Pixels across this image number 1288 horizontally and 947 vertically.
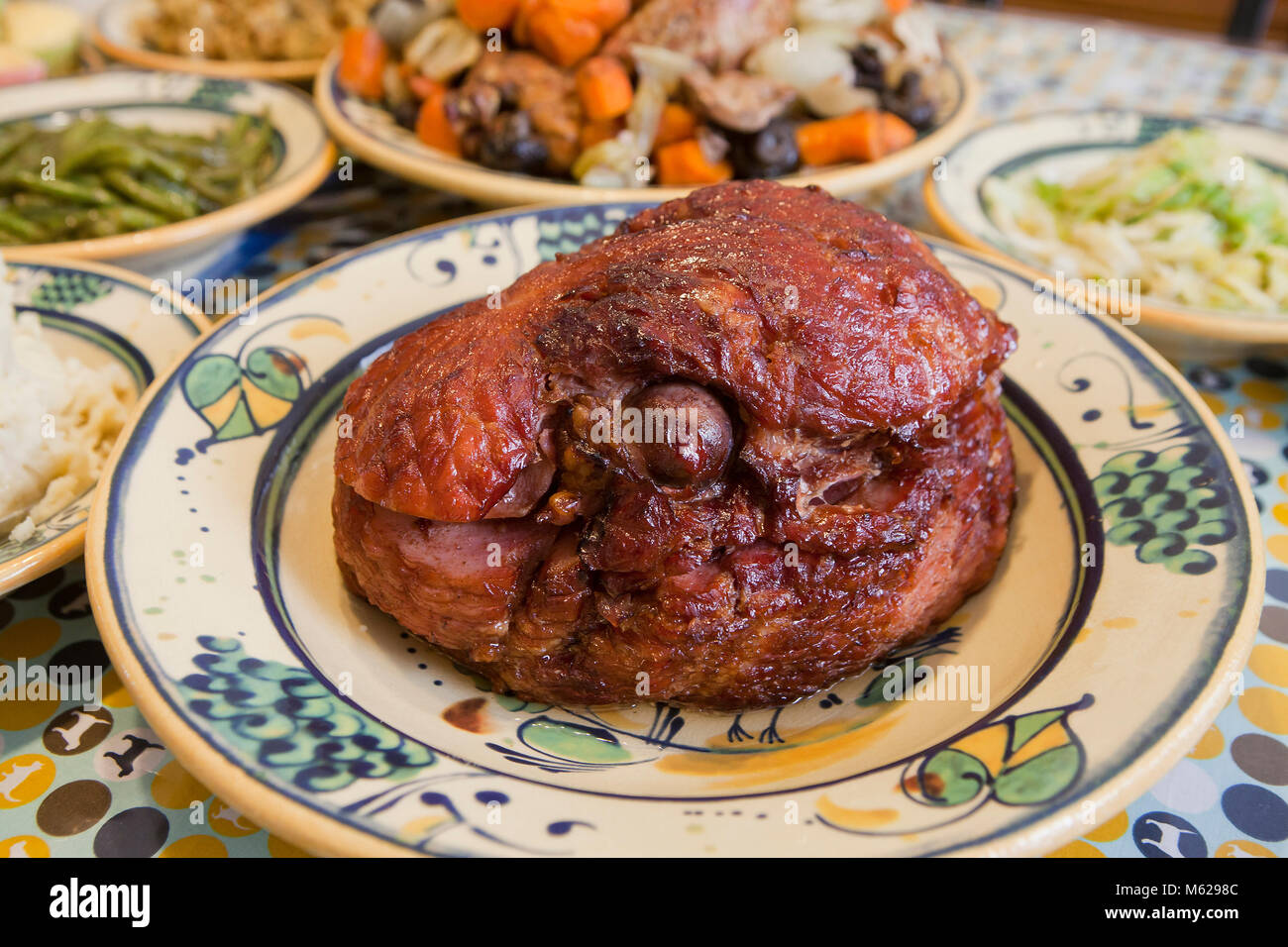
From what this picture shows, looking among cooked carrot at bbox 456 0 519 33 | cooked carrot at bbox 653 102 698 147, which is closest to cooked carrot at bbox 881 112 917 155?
cooked carrot at bbox 653 102 698 147

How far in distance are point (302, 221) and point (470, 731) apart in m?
2.71

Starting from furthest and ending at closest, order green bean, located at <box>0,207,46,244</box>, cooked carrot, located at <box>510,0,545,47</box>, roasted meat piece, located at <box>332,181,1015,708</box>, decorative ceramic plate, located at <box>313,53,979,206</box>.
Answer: cooked carrot, located at <box>510,0,545,47</box>
green bean, located at <box>0,207,46,244</box>
decorative ceramic plate, located at <box>313,53,979,206</box>
roasted meat piece, located at <box>332,181,1015,708</box>

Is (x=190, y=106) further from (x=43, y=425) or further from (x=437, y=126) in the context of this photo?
(x=43, y=425)

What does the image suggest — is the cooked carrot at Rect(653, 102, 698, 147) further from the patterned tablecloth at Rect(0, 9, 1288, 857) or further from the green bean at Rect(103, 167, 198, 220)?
the patterned tablecloth at Rect(0, 9, 1288, 857)

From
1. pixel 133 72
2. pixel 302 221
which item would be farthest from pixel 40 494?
pixel 133 72

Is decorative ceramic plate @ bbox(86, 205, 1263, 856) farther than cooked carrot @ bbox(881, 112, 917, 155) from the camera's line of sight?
No

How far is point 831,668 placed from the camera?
1898mm

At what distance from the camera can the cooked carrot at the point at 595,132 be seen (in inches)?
→ 140

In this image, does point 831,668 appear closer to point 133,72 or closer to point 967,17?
point 133,72

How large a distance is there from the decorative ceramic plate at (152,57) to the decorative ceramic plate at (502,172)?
33.1 inches

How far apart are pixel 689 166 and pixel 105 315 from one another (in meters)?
2.04

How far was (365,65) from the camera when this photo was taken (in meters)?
4.01

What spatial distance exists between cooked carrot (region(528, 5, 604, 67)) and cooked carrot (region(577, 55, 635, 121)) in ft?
0.47

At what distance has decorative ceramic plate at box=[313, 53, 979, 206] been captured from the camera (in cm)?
320
